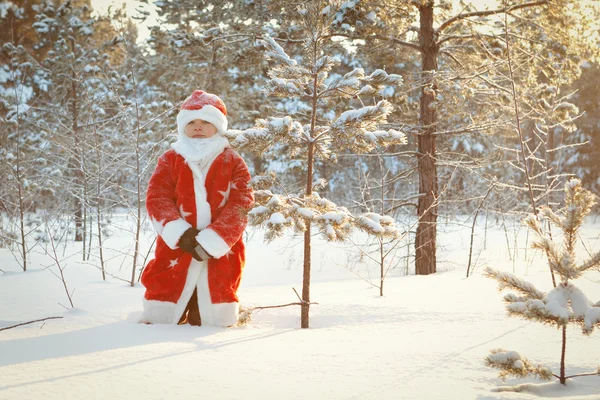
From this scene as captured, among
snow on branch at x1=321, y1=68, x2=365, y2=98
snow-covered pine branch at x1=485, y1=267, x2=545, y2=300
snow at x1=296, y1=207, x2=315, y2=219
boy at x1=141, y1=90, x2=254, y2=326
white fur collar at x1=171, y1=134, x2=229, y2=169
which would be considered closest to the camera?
Result: snow-covered pine branch at x1=485, y1=267, x2=545, y2=300

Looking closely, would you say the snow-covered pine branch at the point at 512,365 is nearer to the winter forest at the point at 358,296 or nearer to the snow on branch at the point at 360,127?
the winter forest at the point at 358,296

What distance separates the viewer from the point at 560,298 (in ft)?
5.52

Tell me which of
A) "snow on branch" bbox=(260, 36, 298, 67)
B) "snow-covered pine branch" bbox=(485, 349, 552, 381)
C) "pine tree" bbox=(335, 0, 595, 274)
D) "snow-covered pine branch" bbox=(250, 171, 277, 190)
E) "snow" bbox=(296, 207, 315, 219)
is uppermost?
"pine tree" bbox=(335, 0, 595, 274)

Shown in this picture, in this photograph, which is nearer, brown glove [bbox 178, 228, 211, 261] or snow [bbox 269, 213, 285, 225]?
snow [bbox 269, 213, 285, 225]

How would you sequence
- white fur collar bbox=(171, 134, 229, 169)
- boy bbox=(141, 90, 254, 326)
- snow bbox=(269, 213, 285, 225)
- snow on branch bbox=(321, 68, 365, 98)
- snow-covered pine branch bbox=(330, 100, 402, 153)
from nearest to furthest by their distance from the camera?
1. snow bbox=(269, 213, 285, 225)
2. snow-covered pine branch bbox=(330, 100, 402, 153)
3. snow on branch bbox=(321, 68, 365, 98)
4. boy bbox=(141, 90, 254, 326)
5. white fur collar bbox=(171, 134, 229, 169)

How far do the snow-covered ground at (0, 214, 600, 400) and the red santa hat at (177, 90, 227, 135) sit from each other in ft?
4.95

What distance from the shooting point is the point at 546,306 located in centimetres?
160

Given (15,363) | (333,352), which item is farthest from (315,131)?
(15,363)

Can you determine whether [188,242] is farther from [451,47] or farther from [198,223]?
[451,47]

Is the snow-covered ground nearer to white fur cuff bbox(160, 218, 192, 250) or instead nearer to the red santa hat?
white fur cuff bbox(160, 218, 192, 250)

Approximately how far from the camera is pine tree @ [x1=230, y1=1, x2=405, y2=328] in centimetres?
267

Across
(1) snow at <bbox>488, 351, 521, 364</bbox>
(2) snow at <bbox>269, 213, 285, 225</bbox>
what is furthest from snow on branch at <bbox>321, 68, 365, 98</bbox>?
(1) snow at <bbox>488, 351, 521, 364</bbox>

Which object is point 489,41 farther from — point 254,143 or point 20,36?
point 20,36

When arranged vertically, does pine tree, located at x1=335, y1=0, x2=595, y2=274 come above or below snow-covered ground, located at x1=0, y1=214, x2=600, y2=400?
above
